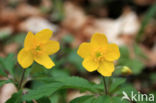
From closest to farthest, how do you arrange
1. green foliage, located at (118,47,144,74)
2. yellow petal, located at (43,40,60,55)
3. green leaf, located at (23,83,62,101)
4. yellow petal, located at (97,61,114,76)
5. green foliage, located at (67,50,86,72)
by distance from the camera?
green leaf, located at (23,83,62,101) → yellow petal, located at (97,61,114,76) → yellow petal, located at (43,40,60,55) → green foliage, located at (118,47,144,74) → green foliage, located at (67,50,86,72)

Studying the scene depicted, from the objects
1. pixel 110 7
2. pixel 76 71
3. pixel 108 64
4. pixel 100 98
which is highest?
pixel 108 64

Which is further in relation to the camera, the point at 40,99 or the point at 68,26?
the point at 68,26

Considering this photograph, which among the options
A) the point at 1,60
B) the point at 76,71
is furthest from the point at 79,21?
the point at 1,60

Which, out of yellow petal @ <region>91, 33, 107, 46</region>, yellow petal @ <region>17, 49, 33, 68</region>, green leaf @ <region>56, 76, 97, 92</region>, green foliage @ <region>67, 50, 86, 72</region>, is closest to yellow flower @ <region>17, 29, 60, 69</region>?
yellow petal @ <region>17, 49, 33, 68</region>

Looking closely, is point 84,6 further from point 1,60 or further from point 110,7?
point 1,60

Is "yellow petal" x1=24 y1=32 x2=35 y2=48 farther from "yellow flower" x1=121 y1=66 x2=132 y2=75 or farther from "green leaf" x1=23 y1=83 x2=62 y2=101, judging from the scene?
"yellow flower" x1=121 y1=66 x2=132 y2=75

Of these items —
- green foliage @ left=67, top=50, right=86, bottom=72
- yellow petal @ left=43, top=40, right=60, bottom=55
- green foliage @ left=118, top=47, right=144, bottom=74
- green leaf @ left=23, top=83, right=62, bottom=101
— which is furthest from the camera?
green foliage @ left=67, top=50, right=86, bottom=72

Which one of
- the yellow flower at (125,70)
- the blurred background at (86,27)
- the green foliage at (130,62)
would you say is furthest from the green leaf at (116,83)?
the green foliage at (130,62)

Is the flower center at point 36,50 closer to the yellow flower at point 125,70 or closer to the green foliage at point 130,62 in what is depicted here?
the yellow flower at point 125,70
